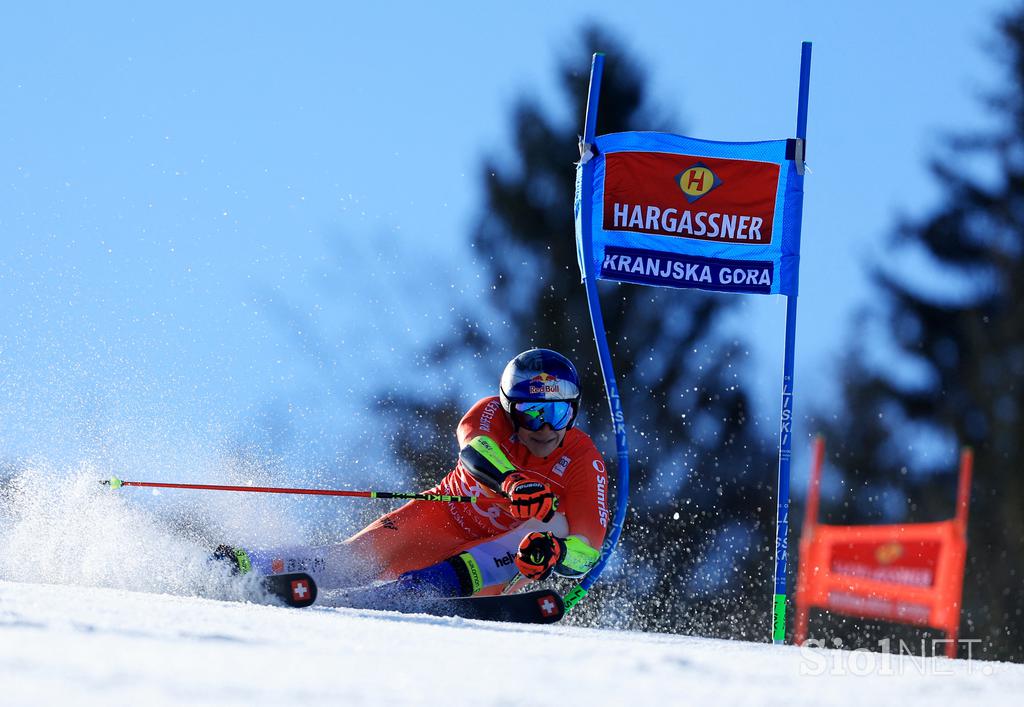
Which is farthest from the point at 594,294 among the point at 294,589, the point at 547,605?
the point at 294,589

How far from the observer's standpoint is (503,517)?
6875mm

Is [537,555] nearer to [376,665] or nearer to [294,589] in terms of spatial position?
[294,589]

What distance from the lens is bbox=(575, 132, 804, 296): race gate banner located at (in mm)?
7387

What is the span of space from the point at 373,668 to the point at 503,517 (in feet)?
13.2

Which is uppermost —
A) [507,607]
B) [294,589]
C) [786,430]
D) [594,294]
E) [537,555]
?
[594,294]

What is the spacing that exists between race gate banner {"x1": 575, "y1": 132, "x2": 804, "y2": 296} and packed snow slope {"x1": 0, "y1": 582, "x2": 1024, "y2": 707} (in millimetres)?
3573

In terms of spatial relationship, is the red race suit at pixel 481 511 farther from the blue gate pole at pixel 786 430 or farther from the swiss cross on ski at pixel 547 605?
the blue gate pole at pixel 786 430

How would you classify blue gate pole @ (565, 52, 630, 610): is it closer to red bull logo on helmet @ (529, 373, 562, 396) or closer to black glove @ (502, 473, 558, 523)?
red bull logo on helmet @ (529, 373, 562, 396)

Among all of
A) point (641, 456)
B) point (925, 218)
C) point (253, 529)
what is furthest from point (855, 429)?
point (253, 529)

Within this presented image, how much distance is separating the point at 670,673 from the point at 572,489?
12.1 ft

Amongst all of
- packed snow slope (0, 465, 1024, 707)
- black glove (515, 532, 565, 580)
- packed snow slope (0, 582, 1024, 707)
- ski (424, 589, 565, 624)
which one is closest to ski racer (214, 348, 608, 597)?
black glove (515, 532, 565, 580)

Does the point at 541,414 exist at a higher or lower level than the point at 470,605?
higher

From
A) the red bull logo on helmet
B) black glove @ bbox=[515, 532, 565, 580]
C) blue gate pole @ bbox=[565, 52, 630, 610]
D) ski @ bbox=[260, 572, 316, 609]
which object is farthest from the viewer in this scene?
Result: blue gate pole @ bbox=[565, 52, 630, 610]

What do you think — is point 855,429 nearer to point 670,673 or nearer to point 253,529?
point 253,529
